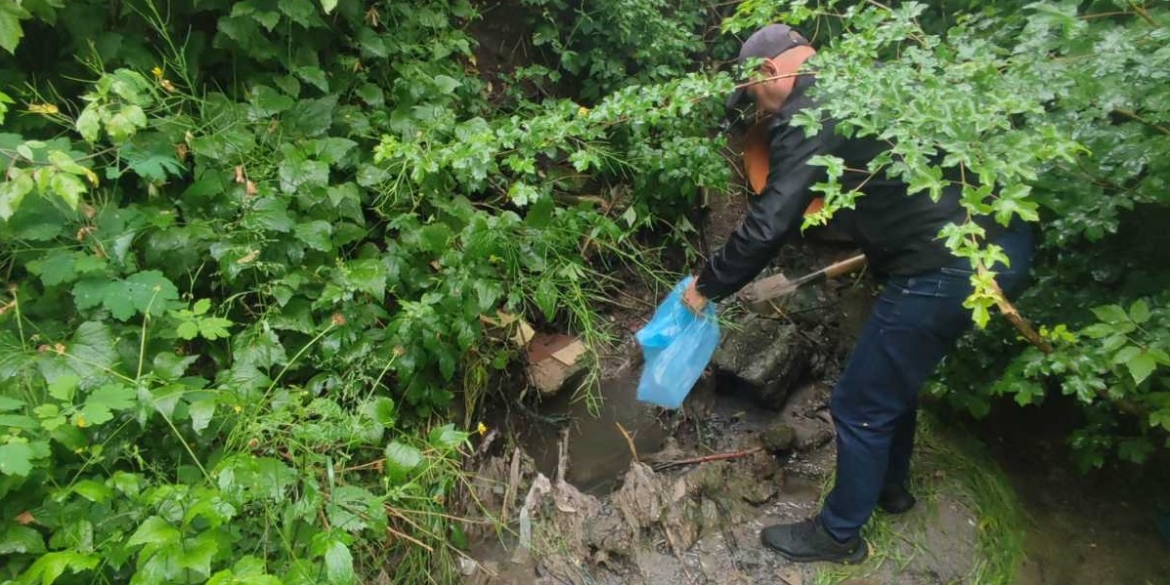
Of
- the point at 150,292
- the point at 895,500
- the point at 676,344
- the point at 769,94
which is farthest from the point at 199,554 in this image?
the point at 895,500

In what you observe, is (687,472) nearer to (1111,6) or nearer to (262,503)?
(262,503)

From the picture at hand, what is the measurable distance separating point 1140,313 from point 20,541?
3.07 metres

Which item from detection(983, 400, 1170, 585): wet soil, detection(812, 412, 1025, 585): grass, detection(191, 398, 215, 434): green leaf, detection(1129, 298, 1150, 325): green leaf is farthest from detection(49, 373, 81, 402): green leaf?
detection(983, 400, 1170, 585): wet soil

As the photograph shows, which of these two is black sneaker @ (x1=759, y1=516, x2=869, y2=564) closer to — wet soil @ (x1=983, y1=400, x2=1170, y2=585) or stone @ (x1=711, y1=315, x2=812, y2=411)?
wet soil @ (x1=983, y1=400, x2=1170, y2=585)

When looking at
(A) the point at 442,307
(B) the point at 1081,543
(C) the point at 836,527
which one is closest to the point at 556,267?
(A) the point at 442,307

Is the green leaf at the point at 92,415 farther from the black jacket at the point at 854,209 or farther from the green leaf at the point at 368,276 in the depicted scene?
the black jacket at the point at 854,209

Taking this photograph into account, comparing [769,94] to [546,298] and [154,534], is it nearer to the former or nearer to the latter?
[546,298]

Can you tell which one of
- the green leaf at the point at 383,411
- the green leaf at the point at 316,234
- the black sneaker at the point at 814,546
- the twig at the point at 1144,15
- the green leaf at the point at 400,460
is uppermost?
the twig at the point at 1144,15

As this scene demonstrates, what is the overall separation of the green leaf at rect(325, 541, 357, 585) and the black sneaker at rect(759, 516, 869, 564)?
5.31ft

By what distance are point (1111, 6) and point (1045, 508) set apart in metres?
1.93

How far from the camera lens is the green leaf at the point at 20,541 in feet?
5.75

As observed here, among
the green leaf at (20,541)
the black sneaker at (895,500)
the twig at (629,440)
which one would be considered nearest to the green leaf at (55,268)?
the green leaf at (20,541)

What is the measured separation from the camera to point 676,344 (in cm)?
276

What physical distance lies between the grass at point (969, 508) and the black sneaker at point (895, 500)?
0.11 ft
